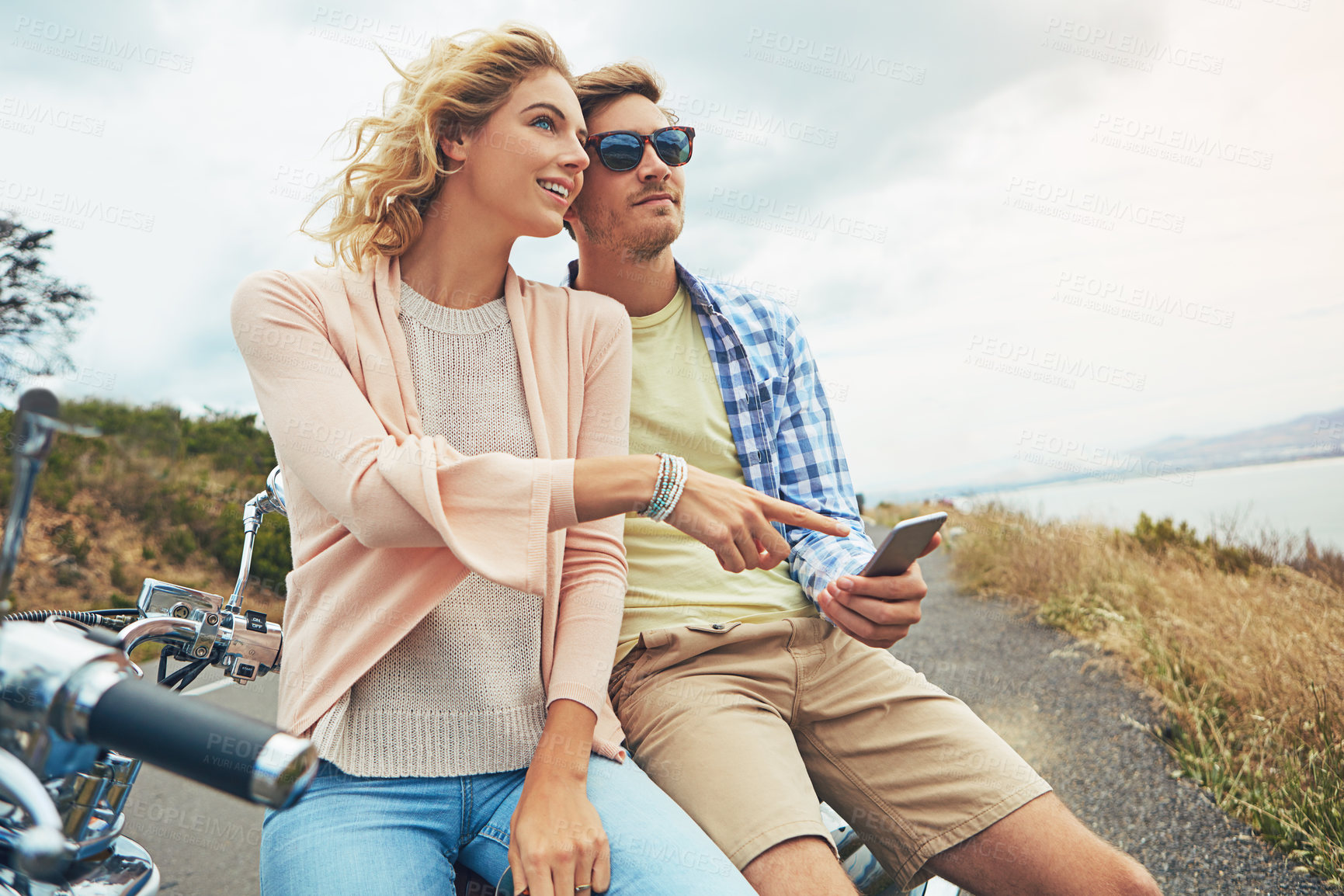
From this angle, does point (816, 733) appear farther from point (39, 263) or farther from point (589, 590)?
point (39, 263)

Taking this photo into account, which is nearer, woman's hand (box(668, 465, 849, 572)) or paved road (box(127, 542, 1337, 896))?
woman's hand (box(668, 465, 849, 572))

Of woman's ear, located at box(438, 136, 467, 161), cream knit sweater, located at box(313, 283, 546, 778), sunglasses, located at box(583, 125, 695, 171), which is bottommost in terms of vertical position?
cream knit sweater, located at box(313, 283, 546, 778)

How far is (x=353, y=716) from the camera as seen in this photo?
4.88 ft

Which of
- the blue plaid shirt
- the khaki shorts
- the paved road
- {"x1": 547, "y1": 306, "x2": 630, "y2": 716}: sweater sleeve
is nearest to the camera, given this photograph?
{"x1": 547, "y1": 306, "x2": 630, "y2": 716}: sweater sleeve

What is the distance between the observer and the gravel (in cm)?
336

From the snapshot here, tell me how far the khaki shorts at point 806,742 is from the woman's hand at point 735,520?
56 centimetres

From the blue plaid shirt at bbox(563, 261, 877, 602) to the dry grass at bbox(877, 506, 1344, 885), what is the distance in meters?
2.52

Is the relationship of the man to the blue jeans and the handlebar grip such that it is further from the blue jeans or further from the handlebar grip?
the handlebar grip

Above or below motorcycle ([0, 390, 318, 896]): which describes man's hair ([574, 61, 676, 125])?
above

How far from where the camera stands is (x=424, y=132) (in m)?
1.80

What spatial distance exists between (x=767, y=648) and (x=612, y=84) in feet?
5.44

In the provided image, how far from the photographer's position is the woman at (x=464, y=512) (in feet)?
4.48

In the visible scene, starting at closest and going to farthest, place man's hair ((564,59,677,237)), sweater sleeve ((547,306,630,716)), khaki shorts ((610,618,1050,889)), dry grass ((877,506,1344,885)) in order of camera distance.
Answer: sweater sleeve ((547,306,630,716)) → khaki shorts ((610,618,1050,889)) → man's hair ((564,59,677,237)) → dry grass ((877,506,1344,885))

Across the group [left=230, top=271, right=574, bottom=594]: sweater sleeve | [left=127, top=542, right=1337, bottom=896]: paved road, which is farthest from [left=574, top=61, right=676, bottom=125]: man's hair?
[left=127, top=542, right=1337, bottom=896]: paved road
